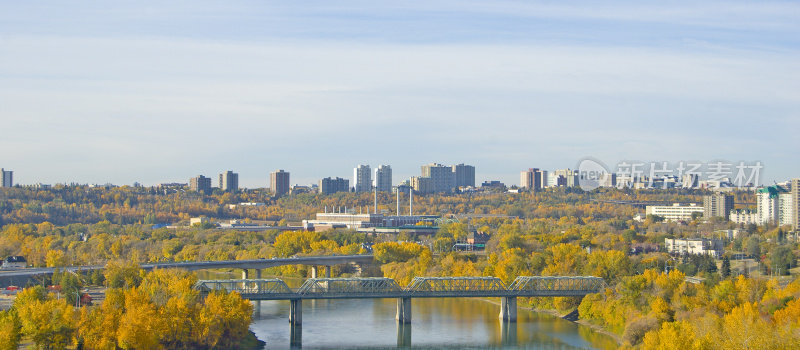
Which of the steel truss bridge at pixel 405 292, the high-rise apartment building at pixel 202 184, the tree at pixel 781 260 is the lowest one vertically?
the steel truss bridge at pixel 405 292

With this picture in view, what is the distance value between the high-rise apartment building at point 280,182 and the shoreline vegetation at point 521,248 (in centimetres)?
699

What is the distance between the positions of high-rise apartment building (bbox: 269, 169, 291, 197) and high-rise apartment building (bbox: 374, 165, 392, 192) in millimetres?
16243

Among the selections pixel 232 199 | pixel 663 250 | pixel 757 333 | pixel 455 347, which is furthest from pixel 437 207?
pixel 757 333

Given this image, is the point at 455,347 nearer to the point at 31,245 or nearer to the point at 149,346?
the point at 149,346

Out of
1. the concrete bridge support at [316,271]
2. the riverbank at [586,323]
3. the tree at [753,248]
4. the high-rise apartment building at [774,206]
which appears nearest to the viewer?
the riverbank at [586,323]

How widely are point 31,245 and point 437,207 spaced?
78899 millimetres

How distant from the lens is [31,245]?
81.2 m

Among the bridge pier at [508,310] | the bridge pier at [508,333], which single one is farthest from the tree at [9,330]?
the bridge pier at [508,310]

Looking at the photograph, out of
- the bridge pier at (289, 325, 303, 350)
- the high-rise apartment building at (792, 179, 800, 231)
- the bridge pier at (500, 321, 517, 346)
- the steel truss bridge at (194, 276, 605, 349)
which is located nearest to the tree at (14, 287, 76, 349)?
the steel truss bridge at (194, 276, 605, 349)

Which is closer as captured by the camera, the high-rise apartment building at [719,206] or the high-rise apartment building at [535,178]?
the high-rise apartment building at [719,206]

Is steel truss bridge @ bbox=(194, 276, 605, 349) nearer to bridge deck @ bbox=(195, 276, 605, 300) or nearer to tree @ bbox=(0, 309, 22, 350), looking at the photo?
bridge deck @ bbox=(195, 276, 605, 300)

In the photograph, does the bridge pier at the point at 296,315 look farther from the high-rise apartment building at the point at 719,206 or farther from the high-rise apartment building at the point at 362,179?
the high-rise apartment building at the point at 362,179

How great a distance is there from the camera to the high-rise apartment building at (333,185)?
561 feet

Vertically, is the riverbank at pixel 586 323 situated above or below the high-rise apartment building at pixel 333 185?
below
